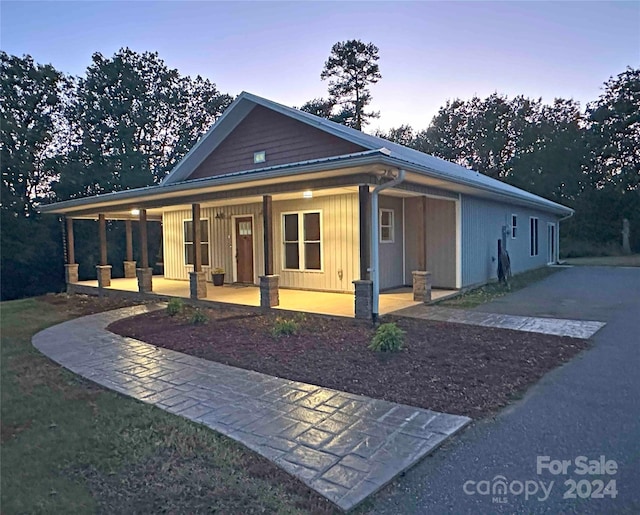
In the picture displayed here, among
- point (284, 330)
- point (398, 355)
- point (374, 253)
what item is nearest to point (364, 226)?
point (374, 253)

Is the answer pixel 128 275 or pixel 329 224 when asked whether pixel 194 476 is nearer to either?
pixel 329 224

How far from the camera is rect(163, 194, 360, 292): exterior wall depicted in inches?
411

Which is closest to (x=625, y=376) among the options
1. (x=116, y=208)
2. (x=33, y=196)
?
(x=116, y=208)

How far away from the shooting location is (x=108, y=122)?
25219mm

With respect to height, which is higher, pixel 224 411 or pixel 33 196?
pixel 33 196

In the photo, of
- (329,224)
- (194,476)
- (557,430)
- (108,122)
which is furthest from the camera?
(108,122)

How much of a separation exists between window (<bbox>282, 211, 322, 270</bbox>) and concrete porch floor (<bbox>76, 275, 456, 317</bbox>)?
74 centimetres

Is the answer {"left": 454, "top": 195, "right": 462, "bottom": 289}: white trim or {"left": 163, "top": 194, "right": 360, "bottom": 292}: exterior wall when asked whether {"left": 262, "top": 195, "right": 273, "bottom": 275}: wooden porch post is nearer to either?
{"left": 163, "top": 194, "right": 360, "bottom": 292}: exterior wall

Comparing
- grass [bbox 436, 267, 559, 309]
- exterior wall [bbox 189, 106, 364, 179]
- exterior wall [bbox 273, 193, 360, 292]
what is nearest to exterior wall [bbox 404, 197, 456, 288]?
grass [bbox 436, 267, 559, 309]

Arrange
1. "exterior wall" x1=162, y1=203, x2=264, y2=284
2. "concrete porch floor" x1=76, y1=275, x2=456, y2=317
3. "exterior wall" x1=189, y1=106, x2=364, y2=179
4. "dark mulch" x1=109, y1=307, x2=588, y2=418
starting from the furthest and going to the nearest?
"exterior wall" x1=162, y1=203, x2=264, y2=284 < "exterior wall" x1=189, y1=106, x2=364, y2=179 < "concrete porch floor" x1=76, y1=275, x2=456, y2=317 < "dark mulch" x1=109, y1=307, x2=588, y2=418

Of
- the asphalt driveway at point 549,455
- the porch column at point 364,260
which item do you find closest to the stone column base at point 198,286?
the porch column at point 364,260

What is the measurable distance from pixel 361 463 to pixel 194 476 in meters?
1.09

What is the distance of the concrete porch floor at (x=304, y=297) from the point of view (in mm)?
8531

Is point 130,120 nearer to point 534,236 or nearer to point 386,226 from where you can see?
point 386,226
